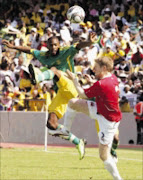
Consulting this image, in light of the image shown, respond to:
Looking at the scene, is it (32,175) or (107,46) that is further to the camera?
(107,46)

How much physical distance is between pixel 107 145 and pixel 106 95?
755 mm

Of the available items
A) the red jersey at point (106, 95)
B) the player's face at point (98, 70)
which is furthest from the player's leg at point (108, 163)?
the player's face at point (98, 70)

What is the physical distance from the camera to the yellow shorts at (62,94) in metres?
12.2

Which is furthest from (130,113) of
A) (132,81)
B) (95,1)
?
(95,1)

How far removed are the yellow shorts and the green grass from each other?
4.07 ft

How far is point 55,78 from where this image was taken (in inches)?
467

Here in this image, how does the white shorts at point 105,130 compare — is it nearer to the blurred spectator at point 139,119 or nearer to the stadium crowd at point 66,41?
the stadium crowd at point 66,41

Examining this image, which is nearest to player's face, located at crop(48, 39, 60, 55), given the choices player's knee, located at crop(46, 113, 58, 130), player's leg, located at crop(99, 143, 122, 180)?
player's knee, located at crop(46, 113, 58, 130)

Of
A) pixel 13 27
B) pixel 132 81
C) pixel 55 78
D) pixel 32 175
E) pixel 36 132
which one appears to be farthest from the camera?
pixel 13 27

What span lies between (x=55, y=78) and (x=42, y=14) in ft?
53.9

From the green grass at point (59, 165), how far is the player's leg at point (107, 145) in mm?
1889

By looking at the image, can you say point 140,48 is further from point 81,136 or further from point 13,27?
point 13,27

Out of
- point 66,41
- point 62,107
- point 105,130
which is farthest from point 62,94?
point 66,41

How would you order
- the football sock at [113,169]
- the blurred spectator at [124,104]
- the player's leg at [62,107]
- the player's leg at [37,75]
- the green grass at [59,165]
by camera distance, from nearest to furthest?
the football sock at [113,169] → the player's leg at [37,75] → the green grass at [59,165] → the player's leg at [62,107] → the blurred spectator at [124,104]
